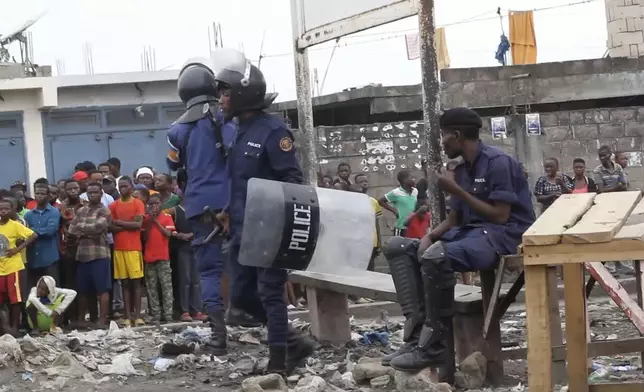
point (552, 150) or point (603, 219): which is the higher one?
point (552, 150)

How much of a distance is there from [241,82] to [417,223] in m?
6.17

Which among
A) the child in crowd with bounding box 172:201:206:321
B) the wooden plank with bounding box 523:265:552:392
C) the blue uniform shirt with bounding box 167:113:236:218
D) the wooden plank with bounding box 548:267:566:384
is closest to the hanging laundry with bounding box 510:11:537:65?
the child in crowd with bounding box 172:201:206:321

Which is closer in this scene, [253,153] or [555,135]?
[253,153]

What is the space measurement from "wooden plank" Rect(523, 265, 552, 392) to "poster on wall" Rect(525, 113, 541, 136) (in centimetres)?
1207

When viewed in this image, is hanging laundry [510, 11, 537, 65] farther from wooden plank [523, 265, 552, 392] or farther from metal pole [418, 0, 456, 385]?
wooden plank [523, 265, 552, 392]

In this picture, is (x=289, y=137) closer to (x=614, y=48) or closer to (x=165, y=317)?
A: (x=165, y=317)

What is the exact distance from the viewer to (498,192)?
19.4ft

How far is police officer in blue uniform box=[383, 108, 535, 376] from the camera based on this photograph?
5.83 m

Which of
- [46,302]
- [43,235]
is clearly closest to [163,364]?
[46,302]

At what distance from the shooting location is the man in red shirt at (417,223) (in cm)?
1261

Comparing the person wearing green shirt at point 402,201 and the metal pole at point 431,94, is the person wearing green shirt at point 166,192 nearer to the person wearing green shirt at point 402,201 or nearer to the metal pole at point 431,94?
the person wearing green shirt at point 402,201

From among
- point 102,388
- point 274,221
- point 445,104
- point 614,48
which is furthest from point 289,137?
point 614,48

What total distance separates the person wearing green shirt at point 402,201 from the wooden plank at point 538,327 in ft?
27.2

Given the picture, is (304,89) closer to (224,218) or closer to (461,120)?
(224,218)
